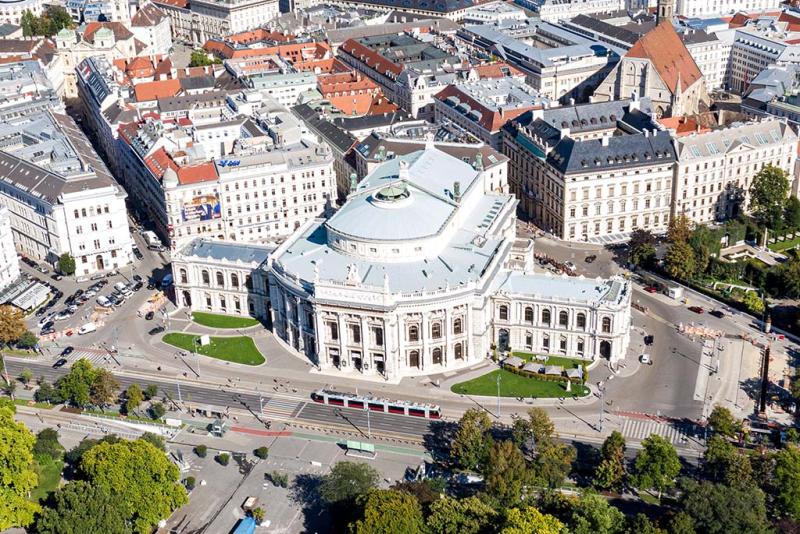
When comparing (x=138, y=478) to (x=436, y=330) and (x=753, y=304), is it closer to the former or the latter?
(x=436, y=330)

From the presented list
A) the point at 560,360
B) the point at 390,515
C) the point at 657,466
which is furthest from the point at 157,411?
the point at 657,466

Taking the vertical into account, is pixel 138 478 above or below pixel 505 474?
above

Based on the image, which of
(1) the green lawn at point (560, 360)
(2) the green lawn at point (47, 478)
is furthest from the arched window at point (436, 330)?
(2) the green lawn at point (47, 478)

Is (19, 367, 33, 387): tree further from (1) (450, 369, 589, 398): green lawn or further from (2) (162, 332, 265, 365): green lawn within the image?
(1) (450, 369, 589, 398): green lawn

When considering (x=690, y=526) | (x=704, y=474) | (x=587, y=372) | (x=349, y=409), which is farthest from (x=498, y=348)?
(x=690, y=526)

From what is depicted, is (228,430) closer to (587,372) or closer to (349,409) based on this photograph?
(349,409)

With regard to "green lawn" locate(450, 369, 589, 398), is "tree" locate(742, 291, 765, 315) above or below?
above

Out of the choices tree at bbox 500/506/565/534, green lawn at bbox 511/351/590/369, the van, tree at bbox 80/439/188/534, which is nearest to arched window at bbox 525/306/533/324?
green lawn at bbox 511/351/590/369
